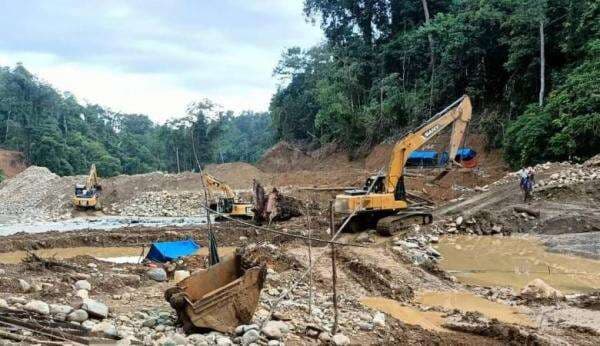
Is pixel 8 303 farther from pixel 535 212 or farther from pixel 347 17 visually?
pixel 347 17

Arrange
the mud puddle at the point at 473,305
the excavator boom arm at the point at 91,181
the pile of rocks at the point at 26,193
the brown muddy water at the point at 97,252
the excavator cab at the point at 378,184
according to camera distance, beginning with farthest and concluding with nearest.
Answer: the pile of rocks at the point at 26,193, the excavator boom arm at the point at 91,181, the excavator cab at the point at 378,184, the brown muddy water at the point at 97,252, the mud puddle at the point at 473,305

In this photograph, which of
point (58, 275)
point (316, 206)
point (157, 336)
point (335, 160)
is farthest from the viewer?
point (335, 160)

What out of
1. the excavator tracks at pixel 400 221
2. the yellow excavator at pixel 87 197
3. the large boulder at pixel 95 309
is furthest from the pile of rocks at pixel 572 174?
the yellow excavator at pixel 87 197

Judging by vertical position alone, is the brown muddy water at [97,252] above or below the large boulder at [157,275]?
below

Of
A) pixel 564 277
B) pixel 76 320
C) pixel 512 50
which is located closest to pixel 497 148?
pixel 512 50

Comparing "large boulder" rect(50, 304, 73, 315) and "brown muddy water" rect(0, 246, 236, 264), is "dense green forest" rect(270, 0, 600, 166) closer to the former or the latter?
"brown muddy water" rect(0, 246, 236, 264)

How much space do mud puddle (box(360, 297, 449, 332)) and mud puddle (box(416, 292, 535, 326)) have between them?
2.05 ft

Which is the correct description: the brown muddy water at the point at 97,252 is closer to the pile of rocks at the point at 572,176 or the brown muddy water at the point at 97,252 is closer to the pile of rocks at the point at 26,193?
the pile of rocks at the point at 572,176

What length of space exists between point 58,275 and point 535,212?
555 inches

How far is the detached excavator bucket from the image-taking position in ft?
23.0

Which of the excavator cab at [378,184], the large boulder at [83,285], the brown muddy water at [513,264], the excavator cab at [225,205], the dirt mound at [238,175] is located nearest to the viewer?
the large boulder at [83,285]

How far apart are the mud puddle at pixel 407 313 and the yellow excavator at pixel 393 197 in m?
6.67

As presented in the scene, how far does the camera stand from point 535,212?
1791cm

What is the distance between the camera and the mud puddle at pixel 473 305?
357 inches
